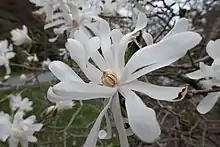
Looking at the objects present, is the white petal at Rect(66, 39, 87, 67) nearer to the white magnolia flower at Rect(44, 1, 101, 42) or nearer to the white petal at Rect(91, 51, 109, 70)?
the white petal at Rect(91, 51, 109, 70)

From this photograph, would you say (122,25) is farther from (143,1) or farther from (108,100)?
(108,100)

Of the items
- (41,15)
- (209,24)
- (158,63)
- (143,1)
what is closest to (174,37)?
(158,63)

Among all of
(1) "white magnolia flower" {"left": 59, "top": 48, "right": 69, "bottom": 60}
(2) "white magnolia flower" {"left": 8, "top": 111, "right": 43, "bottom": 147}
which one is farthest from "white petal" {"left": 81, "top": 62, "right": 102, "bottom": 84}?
(1) "white magnolia flower" {"left": 59, "top": 48, "right": 69, "bottom": 60}

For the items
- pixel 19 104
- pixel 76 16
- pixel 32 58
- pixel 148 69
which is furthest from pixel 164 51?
pixel 32 58

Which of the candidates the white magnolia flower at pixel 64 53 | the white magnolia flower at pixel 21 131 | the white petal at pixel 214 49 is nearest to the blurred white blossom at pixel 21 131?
the white magnolia flower at pixel 21 131

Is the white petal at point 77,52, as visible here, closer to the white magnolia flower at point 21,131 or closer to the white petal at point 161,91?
the white petal at point 161,91

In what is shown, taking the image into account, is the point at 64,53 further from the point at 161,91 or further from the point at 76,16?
the point at 161,91
